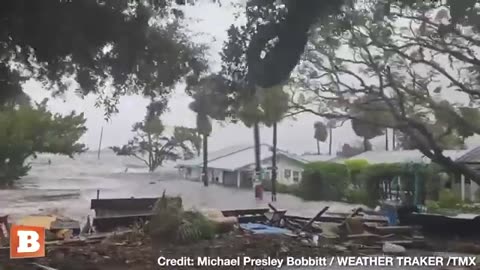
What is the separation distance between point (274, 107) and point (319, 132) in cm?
14

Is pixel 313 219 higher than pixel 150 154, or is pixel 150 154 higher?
pixel 150 154

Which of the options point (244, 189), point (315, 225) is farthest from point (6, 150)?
point (315, 225)

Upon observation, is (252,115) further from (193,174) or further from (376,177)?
(376,177)

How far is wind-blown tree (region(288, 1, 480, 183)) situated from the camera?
5.02ft

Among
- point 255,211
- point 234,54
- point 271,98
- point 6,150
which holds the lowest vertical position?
point 255,211

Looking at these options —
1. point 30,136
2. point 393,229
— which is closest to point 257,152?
point 393,229

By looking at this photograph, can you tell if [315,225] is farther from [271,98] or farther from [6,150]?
[6,150]

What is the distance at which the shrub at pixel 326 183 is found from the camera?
156 centimetres

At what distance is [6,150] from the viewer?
5.16 feet

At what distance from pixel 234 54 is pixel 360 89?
36 centimetres

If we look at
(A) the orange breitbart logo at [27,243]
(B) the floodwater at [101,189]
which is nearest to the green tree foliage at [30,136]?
(B) the floodwater at [101,189]

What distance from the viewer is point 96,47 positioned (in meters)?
1.59

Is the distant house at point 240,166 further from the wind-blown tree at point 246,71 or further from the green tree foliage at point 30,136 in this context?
the green tree foliage at point 30,136

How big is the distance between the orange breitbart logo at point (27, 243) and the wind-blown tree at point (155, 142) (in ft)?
1.01
